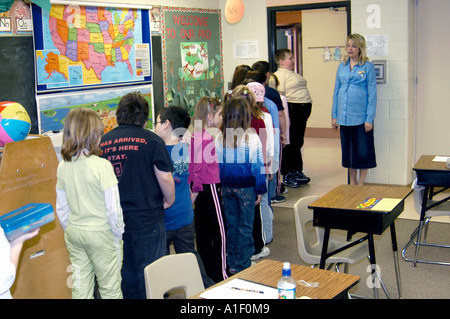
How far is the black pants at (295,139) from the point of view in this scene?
6.94 meters

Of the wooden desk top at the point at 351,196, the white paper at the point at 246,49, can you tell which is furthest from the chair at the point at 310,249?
the white paper at the point at 246,49

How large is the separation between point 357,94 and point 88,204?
3.97m

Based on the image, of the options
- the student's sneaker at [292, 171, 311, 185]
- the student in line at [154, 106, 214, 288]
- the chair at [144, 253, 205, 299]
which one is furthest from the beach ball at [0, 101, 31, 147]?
the student's sneaker at [292, 171, 311, 185]

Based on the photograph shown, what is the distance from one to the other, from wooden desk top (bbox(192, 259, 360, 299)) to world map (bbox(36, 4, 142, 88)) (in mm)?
2931

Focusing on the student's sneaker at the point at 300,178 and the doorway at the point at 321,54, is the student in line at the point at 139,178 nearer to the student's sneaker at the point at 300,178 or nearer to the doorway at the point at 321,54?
the student's sneaker at the point at 300,178

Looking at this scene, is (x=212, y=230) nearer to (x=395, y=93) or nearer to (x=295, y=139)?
(x=295, y=139)

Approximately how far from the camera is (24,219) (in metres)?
2.33

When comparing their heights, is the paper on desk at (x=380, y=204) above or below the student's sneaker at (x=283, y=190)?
above

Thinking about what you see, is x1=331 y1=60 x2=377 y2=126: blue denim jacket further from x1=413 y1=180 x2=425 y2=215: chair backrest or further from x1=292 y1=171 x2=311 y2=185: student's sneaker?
x1=413 y1=180 x2=425 y2=215: chair backrest

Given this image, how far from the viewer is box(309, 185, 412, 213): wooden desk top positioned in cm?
340

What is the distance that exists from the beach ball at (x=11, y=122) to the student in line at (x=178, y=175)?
850 millimetres
